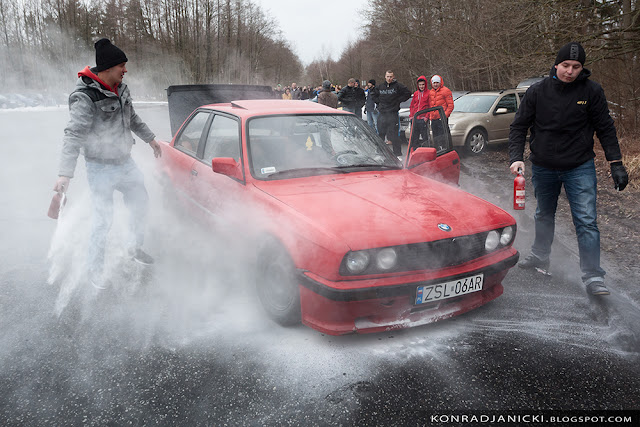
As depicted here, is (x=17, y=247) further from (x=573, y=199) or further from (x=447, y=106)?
(x=447, y=106)

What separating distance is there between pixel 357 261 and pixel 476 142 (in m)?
9.13

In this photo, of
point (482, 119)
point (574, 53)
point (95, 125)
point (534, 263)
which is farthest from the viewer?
point (482, 119)

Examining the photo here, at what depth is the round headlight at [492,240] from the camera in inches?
120

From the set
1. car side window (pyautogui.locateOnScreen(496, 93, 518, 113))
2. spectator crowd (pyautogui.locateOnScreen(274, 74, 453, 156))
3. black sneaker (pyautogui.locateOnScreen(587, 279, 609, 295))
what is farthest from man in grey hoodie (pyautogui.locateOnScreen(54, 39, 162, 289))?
car side window (pyautogui.locateOnScreen(496, 93, 518, 113))

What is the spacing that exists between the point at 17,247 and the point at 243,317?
3030 millimetres

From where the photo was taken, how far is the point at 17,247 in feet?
15.6

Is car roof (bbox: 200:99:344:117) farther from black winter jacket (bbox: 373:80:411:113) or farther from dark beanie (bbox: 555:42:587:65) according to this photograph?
black winter jacket (bbox: 373:80:411:113)

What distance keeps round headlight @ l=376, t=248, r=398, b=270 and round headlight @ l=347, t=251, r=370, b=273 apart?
7cm

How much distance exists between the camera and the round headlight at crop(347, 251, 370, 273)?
2.60 metres

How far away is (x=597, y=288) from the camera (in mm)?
3559

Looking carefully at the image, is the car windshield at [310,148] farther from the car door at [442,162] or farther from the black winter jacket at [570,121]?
the black winter jacket at [570,121]

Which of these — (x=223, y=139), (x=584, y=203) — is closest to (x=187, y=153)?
(x=223, y=139)

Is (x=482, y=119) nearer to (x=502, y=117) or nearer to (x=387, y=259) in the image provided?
(x=502, y=117)

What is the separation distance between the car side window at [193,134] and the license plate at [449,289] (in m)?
2.64
